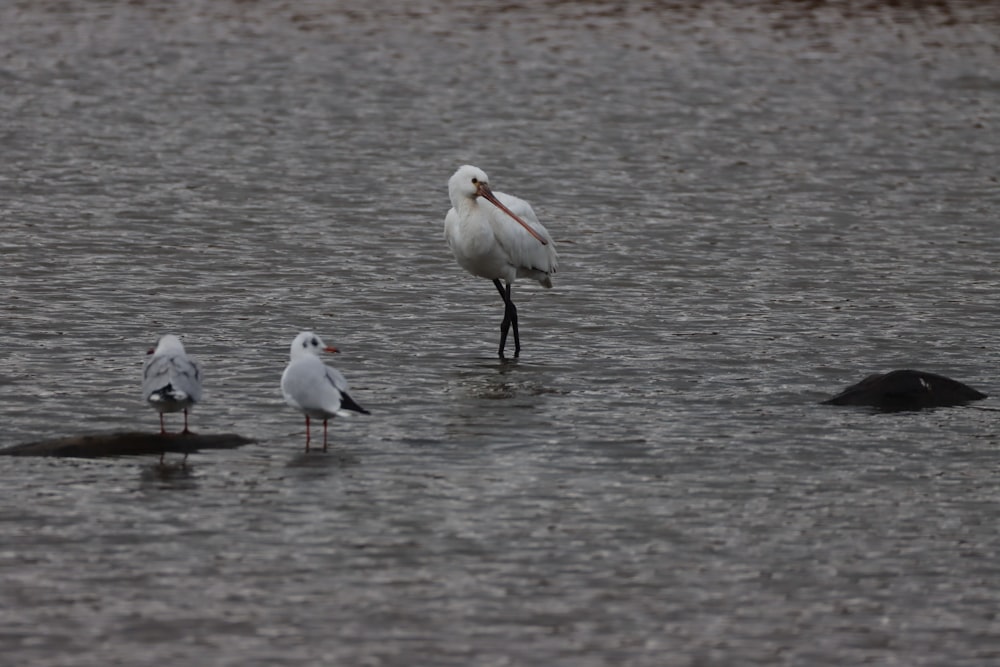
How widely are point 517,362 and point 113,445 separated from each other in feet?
13.4

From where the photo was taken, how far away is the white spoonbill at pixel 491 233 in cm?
1520

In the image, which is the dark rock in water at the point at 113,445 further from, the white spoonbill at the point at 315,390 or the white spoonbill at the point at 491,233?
the white spoonbill at the point at 491,233

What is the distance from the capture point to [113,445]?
11453mm

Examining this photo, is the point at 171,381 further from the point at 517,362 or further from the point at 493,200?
the point at 493,200

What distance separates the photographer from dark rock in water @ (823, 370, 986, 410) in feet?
42.2

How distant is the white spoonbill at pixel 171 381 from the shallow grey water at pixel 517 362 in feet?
1.26

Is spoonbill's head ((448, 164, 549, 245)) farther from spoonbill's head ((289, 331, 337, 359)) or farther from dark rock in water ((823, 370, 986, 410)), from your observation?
spoonbill's head ((289, 331, 337, 359))

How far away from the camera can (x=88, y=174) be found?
23.2 m

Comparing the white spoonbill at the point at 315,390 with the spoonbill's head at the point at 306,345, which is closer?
the white spoonbill at the point at 315,390

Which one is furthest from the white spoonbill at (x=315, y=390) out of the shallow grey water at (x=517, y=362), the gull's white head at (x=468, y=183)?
the gull's white head at (x=468, y=183)

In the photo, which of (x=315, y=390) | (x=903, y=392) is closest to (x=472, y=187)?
(x=903, y=392)

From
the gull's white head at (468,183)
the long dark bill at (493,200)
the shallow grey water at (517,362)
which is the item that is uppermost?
the gull's white head at (468,183)

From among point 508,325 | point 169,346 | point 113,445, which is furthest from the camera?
point 508,325

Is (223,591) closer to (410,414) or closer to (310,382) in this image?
(310,382)
